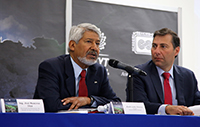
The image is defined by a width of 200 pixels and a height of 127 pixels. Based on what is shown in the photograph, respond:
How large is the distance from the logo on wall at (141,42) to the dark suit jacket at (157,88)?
85 centimetres

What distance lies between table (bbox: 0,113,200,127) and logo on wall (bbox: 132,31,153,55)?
2.37 m

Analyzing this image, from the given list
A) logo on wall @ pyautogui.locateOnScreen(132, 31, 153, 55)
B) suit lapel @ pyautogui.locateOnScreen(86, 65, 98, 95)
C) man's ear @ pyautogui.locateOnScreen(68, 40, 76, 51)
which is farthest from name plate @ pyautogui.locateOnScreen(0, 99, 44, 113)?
logo on wall @ pyautogui.locateOnScreen(132, 31, 153, 55)

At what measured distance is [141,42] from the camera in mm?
4000

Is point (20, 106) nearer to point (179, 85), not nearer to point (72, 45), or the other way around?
point (72, 45)

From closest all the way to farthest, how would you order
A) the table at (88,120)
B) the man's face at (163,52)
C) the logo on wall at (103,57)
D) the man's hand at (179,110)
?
the table at (88,120)
the man's hand at (179,110)
the man's face at (163,52)
the logo on wall at (103,57)

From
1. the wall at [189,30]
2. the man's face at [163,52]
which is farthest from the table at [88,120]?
the wall at [189,30]

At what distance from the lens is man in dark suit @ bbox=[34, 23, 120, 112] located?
2.59m

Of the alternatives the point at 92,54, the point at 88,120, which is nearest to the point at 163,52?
the point at 92,54

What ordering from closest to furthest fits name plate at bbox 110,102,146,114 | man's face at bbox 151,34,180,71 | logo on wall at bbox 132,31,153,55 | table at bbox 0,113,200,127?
table at bbox 0,113,200,127, name plate at bbox 110,102,146,114, man's face at bbox 151,34,180,71, logo on wall at bbox 132,31,153,55

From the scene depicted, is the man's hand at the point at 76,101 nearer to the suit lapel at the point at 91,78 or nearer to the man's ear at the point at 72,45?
the suit lapel at the point at 91,78

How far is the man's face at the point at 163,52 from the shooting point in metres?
3.06

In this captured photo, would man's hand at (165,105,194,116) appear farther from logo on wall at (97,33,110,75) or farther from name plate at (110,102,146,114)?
logo on wall at (97,33,110,75)

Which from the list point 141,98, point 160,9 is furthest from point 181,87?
point 160,9

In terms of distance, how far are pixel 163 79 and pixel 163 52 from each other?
0.98 ft
